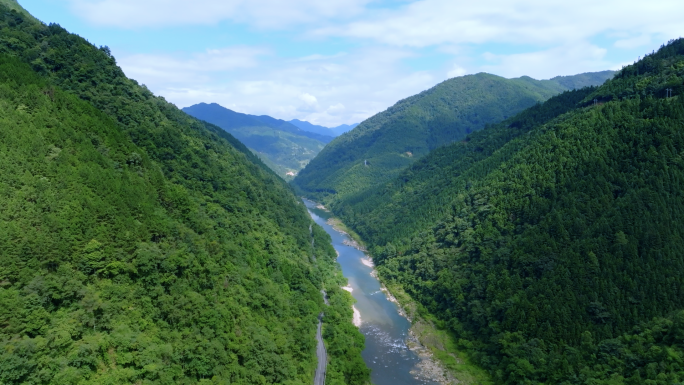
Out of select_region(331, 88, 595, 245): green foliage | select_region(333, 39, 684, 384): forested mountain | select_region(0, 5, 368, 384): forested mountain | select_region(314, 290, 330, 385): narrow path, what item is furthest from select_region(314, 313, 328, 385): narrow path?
select_region(331, 88, 595, 245): green foliage

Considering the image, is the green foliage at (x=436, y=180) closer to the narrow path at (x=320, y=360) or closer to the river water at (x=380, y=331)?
the river water at (x=380, y=331)

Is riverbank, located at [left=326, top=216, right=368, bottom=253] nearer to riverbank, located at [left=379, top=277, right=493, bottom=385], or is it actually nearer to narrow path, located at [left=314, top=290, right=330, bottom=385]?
riverbank, located at [left=379, top=277, right=493, bottom=385]

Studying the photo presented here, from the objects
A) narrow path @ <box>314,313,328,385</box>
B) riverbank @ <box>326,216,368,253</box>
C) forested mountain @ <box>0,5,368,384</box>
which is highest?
forested mountain @ <box>0,5,368,384</box>

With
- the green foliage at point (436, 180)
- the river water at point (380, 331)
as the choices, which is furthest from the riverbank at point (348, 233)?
the river water at point (380, 331)

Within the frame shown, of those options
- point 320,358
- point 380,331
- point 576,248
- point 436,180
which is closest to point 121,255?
point 320,358

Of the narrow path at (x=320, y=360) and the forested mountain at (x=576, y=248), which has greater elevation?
the forested mountain at (x=576, y=248)
